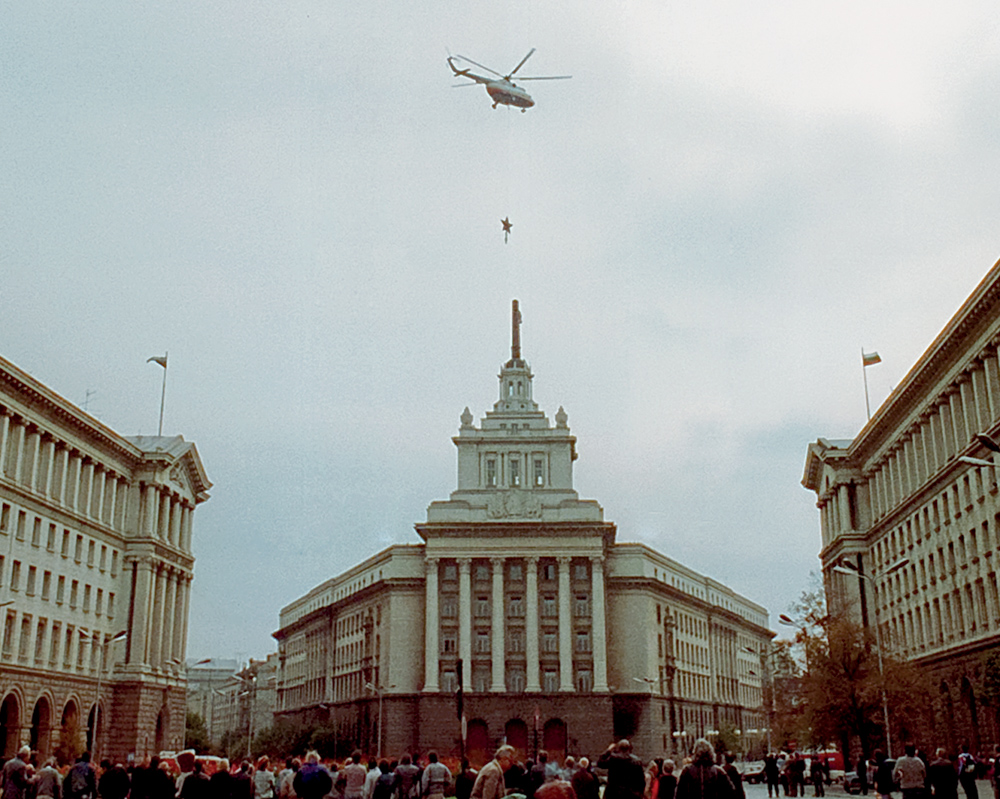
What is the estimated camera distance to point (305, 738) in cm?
11775

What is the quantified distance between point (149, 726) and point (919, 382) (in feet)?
187

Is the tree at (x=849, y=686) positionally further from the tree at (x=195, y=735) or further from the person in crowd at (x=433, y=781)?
the tree at (x=195, y=735)

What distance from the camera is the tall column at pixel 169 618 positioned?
3435 inches

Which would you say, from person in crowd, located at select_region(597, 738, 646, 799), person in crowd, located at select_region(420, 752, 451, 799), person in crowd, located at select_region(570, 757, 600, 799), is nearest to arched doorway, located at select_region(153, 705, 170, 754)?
person in crowd, located at select_region(420, 752, 451, 799)

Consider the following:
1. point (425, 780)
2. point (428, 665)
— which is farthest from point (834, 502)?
point (425, 780)

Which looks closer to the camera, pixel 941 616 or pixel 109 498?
pixel 941 616

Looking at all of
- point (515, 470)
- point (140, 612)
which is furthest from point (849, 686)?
point (515, 470)

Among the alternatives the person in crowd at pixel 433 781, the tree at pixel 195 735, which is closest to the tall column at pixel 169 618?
the tree at pixel 195 735

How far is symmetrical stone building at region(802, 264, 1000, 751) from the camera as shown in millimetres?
54750

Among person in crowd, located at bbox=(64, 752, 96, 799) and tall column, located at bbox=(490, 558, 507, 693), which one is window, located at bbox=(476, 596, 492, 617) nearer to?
tall column, located at bbox=(490, 558, 507, 693)

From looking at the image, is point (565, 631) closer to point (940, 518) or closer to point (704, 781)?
point (940, 518)

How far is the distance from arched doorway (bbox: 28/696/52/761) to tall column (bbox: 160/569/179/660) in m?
18.0

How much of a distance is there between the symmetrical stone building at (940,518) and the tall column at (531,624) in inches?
1292

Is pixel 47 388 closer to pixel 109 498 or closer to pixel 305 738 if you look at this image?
pixel 109 498
